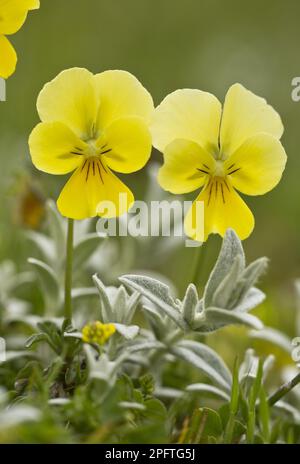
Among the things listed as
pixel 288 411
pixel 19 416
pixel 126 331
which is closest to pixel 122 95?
pixel 126 331

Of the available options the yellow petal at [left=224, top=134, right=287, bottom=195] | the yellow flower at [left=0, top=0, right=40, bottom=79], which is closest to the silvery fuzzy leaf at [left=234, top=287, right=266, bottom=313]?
the yellow petal at [left=224, top=134, right=287, bottom=195]

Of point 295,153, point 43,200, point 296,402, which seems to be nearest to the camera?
point 296,402

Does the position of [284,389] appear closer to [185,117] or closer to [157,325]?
[157,325]

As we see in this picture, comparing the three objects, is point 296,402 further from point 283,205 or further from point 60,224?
point 283,205

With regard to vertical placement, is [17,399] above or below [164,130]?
below

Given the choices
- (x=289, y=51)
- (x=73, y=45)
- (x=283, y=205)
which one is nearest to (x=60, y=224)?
(x=283, y=205)

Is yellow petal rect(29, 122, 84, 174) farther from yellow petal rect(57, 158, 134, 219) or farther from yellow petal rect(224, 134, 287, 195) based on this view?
yellow petal rect(224, 134, 287, 195)
